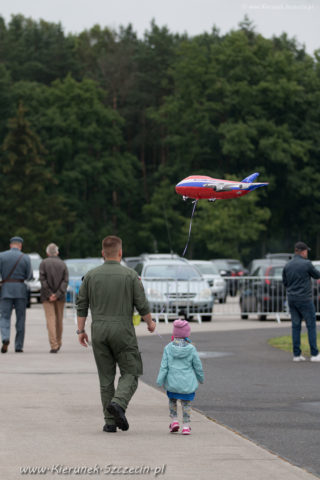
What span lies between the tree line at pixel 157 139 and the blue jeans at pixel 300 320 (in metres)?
48.6

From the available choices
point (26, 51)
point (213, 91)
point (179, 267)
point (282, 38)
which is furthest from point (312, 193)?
point (179, 267)

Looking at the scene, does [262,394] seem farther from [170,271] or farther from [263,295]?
Result: [170,271]

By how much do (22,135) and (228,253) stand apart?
18.7 m

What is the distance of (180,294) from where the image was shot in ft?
89.4

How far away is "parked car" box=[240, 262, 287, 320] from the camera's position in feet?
90.1

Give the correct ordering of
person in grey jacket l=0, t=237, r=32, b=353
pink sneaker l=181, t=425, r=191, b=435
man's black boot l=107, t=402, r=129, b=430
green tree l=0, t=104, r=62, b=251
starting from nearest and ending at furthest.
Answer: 1. man's black boot l=107, t=402, r=129, b=430
2. pink sneaker l=181, t=425, r=191, b=435
3. person in grey jacket l=0, t=237, r=32, b=353
4. green tree l=0, t=104, r=62, b=251

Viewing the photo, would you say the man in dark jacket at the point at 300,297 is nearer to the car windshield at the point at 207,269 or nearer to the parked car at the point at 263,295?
the parked car at the point at 263,295

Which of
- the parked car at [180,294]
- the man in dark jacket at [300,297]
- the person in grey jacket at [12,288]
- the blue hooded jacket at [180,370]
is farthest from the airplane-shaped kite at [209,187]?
the parked car at [180,294]

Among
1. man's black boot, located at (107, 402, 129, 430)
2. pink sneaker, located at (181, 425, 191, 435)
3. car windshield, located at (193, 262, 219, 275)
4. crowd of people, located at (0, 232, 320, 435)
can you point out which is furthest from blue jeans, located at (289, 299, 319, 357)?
car windshield, located at (193, 262, 219, 275)

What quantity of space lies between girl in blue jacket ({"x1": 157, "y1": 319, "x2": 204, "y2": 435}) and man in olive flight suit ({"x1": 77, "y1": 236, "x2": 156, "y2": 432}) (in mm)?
256

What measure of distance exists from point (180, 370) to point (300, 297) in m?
7.44

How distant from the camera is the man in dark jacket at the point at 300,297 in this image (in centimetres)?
1628

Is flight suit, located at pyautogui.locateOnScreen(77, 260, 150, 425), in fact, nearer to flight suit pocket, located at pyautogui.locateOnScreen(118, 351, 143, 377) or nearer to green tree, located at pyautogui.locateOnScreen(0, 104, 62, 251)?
flight suit pocket, located at pyautogui.locateOnScreen(118, 351, 143, 377)

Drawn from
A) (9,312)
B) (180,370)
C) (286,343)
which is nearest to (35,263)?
(286,343)
